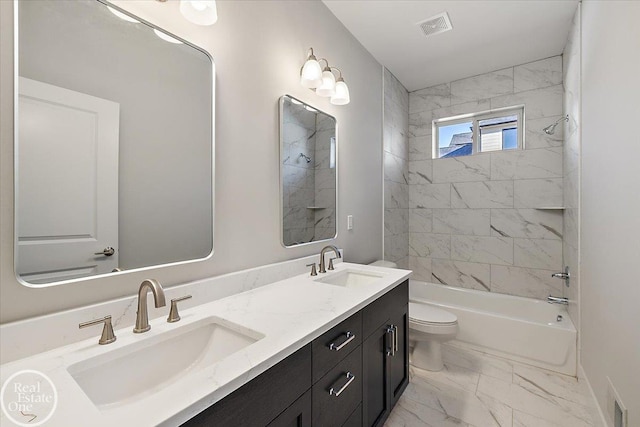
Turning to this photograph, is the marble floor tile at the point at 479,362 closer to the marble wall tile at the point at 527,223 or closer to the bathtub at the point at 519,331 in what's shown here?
the bathtub at the point at 519,331

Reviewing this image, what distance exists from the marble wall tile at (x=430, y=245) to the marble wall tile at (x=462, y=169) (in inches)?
26.7

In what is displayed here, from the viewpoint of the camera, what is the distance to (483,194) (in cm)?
309

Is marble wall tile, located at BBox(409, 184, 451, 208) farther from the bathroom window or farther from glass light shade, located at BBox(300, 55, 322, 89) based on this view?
glass light shade, located at BBox(300, 55, 322, 89)

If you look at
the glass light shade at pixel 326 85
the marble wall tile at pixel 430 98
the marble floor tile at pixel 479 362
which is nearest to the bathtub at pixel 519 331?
the marble floor tile at pixel 479 362

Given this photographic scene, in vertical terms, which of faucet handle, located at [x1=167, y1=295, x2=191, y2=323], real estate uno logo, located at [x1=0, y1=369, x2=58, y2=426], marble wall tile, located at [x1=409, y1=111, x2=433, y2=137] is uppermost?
Answer: marble wall tile, located at [x1=409, y1=111, x2=433, y2=137]

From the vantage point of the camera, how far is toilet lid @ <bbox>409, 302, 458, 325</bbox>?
6.82 ft

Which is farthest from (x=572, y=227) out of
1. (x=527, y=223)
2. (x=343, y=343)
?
(x=343, y=343)

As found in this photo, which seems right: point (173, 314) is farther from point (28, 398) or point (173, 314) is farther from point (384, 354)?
point (384, 354)

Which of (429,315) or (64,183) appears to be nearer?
(64,183)

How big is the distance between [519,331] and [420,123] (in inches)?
95.1

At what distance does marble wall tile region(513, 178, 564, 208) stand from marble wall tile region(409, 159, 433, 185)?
2.85ft

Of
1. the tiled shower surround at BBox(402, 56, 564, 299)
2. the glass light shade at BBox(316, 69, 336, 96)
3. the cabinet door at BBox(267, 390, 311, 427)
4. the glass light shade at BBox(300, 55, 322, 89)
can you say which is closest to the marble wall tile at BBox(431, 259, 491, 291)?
the tiled shower surround at BBox(402, 56, 564, 299)

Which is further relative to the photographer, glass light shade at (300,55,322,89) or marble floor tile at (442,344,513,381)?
marble floor tile at (442,344,513,381)

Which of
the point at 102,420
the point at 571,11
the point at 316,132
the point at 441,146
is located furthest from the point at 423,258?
the point at 102,420
